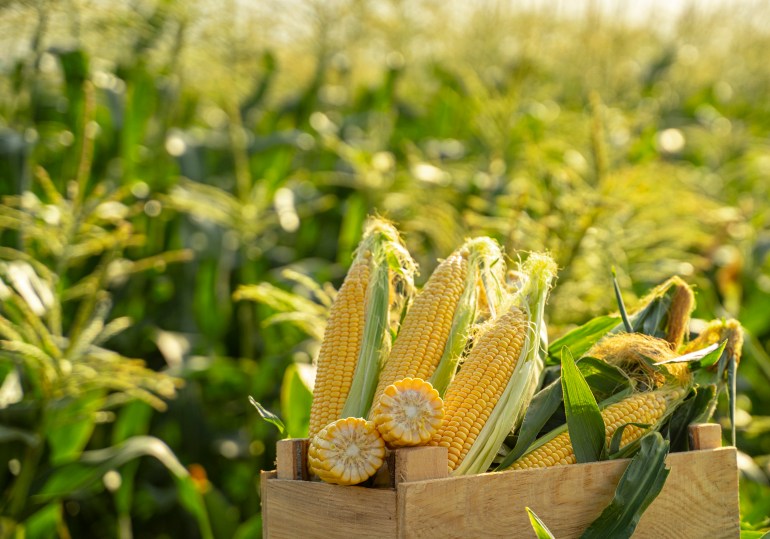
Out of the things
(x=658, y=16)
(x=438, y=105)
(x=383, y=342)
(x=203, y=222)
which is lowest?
(x=383, y=342)

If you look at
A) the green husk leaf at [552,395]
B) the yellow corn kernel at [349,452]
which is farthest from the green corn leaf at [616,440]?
the yellow corn kernel at [349,452]

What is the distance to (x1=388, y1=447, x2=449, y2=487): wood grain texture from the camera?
4.58 feet

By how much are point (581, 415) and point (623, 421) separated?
118mm

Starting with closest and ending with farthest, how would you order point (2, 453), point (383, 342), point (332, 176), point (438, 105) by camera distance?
1. point (383, 342)
2. point (2, 453)
3. point (332, 176)
4. point (438, 105)

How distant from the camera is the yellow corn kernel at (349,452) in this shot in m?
1.42

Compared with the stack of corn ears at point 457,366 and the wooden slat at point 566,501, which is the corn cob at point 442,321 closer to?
the stack of corn ears at point 457,366

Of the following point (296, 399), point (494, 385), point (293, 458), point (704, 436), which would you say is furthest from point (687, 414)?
point (296, 399)

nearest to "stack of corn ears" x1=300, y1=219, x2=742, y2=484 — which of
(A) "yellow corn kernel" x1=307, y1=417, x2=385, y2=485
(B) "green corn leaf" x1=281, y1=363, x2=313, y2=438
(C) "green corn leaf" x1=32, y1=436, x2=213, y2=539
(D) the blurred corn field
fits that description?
(A) "yellow corn kernel" x1=307, y1=417, x2=385, y2=485

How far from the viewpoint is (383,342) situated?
5.73 ft

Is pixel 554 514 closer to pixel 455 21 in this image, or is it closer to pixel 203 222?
pixel 203 222

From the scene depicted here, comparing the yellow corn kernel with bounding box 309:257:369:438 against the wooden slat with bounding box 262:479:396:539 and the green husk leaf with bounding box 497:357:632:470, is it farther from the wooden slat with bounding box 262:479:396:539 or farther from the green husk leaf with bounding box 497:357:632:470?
the green husk leaf with bounding box 497:357:632:470

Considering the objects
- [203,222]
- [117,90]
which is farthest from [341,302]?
[117,90]

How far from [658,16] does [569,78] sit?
2.56 m

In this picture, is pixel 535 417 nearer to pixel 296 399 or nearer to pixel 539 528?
pixel 539 528
